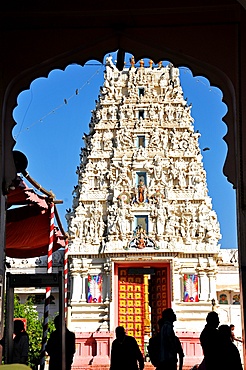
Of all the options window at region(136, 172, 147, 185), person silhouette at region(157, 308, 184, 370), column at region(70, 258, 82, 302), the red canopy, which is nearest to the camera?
person silhouette at region(157, 308, 184, 370)

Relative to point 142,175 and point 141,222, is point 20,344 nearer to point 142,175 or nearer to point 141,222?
point 141,222

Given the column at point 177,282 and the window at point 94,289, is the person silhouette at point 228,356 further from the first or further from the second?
the window at point 94,289

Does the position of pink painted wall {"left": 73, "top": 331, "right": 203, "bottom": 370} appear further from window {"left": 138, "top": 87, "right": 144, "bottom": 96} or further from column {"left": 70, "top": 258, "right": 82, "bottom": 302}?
window {"left": 138, "top": 87, "right": 144, "bottom": 96}

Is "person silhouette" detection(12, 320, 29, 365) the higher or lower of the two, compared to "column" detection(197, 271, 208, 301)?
lower

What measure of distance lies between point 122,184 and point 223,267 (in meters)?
6.44

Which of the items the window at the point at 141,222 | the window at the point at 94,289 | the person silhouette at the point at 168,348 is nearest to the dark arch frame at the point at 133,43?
the person silhouette at the point at 168,348

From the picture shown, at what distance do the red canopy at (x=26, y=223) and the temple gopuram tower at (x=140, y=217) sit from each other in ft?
35.2

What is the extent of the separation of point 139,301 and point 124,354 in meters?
16.8

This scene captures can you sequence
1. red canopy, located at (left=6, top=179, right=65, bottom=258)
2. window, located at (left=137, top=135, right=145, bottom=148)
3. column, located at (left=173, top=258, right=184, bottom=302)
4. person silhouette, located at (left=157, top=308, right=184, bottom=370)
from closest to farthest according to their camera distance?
person silhouette, located at (left=157, top=308, right=184, bottom=370) → red canopy, located at (left=6, top=179, right=65, bottom=258) → column, located at (left=173, top=258, right=184, bottom=302) → window, located at (left=137, top=135, right=145, bottom=148)

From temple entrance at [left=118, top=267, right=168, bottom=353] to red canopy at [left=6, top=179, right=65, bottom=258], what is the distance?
1181 centimetres

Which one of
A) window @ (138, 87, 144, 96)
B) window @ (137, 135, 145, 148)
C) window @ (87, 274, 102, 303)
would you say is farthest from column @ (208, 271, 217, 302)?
window @ (138, 87, 144, 96)

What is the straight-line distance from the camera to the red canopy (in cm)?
863

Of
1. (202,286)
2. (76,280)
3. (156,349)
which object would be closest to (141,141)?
(76,280)

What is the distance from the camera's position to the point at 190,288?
76.5 feet
